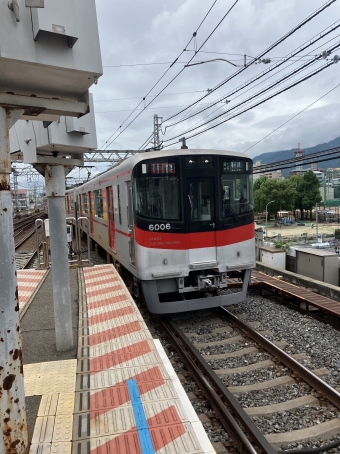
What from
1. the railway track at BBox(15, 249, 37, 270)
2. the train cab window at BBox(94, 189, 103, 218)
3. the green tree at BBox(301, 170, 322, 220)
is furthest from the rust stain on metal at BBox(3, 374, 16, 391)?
the green tree at BBox(301, 170, 322, 220)

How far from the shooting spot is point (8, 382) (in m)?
2.17

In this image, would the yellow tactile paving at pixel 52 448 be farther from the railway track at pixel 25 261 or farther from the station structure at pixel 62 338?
the railway track at pixel 25 261

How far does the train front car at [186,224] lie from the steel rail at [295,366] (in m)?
0.87

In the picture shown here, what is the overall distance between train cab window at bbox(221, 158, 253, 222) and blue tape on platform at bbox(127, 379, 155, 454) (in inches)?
151

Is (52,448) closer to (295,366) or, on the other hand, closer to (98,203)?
(295,366)

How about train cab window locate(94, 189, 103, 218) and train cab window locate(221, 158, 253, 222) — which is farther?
train cab window locate(94, 189, 103, 218)

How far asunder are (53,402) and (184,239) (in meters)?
3.65

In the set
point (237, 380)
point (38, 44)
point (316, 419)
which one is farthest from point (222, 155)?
point (38, 44)

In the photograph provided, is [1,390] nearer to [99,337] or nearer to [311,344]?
[99,337]

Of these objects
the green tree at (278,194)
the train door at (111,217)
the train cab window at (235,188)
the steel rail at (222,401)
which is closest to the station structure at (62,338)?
the steel rail at (222,401)

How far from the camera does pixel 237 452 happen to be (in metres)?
3.26

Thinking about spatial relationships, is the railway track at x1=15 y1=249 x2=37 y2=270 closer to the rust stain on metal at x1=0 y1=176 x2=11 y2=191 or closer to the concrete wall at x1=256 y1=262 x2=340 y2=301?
the concrete wall at x1=256 y1=262 x2=340 y2=301

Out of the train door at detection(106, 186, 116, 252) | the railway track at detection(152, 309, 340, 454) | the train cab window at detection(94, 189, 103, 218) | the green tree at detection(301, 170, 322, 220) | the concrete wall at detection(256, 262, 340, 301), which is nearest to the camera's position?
the railway track at detection(152, 309, 340, 454)

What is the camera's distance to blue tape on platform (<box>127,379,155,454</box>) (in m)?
2.47
